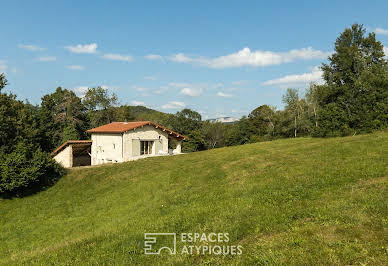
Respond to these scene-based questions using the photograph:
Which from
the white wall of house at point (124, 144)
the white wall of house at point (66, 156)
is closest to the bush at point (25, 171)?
the white wall of house at point (124, 144)

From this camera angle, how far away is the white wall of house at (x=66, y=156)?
35781mm

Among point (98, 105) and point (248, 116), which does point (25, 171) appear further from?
point (248, 116)

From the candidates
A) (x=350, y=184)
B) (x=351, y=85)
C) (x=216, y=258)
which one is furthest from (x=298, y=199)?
(x=351, y=85)

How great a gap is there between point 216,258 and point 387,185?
25.2 ft

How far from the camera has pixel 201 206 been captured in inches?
460

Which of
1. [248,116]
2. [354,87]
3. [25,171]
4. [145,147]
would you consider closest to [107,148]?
[145,147]

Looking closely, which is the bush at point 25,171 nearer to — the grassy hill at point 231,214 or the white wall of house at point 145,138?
the grassy hill at point 231,214

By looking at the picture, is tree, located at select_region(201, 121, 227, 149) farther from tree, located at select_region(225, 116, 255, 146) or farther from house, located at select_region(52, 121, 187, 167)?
house, located at select_region(52, 121, 187, 167)

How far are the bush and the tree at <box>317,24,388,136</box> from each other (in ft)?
132

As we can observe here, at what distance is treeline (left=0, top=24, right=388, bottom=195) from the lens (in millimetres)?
24689

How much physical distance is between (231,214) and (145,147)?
28981 mm

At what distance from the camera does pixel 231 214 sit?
31.7 feet

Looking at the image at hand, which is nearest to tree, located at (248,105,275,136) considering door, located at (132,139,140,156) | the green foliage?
door, located at (132,139,140,156)

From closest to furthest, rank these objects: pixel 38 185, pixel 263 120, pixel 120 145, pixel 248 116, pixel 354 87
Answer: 1. pixel 38 185
2. pixel 120 145
3. pixel 354 87
4. pixel 263 120
5. pixel 248 116
